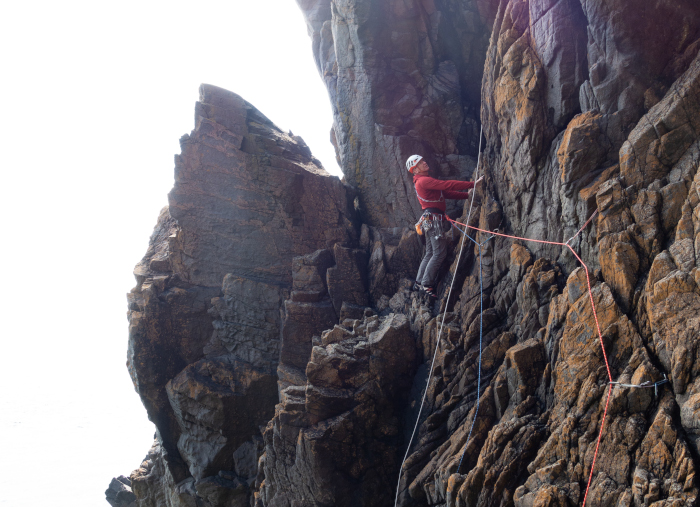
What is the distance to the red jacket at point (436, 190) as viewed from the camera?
489 inches

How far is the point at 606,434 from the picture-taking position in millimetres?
6484

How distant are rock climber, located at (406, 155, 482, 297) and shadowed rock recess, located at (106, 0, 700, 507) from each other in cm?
48

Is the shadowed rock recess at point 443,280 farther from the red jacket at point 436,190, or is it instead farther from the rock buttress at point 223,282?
the red jacket at point 436,190

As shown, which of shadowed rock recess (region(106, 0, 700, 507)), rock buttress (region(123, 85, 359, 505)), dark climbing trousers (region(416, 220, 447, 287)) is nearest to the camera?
shadowed rock recess (region(106, 0, 700, 507))

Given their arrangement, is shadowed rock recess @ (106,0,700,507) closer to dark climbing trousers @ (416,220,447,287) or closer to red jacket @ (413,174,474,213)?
dark climbing trousers @ (416,220,447,287)

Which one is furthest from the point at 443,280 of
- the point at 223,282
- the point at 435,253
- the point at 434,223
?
the point at 223,282

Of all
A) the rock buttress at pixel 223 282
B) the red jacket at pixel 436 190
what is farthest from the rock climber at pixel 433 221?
the rock buttress at pixel 223 282

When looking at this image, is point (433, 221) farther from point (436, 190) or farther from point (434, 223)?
point (436, 190)

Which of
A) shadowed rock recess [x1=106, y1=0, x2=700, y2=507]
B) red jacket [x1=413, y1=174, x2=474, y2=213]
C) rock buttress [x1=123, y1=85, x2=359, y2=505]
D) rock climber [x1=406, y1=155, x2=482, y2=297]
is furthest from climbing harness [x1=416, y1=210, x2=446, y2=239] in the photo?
rock buttress [x1=123, y1=85, x2=359, y2=505]

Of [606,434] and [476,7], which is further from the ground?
[476,7]

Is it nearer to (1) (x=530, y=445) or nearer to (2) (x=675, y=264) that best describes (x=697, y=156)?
(2) (x=675, y=264)

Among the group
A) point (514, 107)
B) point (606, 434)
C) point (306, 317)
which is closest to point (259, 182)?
point (306, 317)

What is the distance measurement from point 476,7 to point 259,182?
10064 mm

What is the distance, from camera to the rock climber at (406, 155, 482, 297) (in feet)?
40.7
